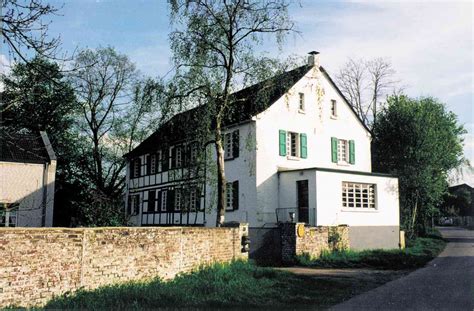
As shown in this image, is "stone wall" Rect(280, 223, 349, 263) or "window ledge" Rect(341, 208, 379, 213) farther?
"window ledge" Rect(341, 208, 379, 213)

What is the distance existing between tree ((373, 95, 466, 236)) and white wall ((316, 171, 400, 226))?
719cm

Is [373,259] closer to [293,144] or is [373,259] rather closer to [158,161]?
[293,144]

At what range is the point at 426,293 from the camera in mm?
12609

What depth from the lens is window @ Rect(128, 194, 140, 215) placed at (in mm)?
38250

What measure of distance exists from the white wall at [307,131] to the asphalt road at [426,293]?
362 inches

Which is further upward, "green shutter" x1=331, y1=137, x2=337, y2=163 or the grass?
"green shutter" x1=331, y1=137, x2=337, y2=163

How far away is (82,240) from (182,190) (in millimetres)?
9019

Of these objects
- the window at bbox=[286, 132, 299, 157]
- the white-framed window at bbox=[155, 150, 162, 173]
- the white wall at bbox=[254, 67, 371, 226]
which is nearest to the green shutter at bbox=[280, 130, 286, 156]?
the white wall at bbox=[254, 67, 371, 226]

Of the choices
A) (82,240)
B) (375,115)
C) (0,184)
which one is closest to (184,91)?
(82,240)

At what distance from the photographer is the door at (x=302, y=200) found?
78.7ft

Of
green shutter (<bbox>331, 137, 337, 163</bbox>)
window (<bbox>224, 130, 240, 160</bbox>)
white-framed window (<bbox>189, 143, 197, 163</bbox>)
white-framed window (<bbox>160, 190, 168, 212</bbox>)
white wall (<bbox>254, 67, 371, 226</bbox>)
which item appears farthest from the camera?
white-framed window (<bbox>160, 190, 168, 212</bbox>)

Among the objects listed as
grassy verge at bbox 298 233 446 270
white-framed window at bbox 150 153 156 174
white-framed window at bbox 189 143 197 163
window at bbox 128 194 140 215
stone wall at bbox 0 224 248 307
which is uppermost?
white-framed window at bbox 150 153 156 174

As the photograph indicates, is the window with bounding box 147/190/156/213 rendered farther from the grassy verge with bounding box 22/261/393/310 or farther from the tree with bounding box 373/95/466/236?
the grassy verge with bounding box 22/261/393/310

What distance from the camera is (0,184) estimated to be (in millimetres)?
26047
